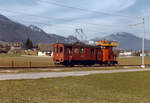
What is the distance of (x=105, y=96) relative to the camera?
1134 cm

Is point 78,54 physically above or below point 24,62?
above

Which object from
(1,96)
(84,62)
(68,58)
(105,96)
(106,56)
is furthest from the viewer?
(106,56)

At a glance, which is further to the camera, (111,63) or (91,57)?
(111,63)

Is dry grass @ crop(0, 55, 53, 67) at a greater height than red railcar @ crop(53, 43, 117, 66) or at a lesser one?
lesser

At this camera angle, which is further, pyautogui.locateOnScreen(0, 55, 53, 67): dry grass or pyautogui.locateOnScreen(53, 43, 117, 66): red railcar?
pyautogui.locateOnScreen(0, 55, 53, 67): dry grass

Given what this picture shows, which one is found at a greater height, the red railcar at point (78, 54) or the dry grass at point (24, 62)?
the red railcar at point (78, 54)

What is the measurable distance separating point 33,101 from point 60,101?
4.14ft

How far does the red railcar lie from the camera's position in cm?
3203

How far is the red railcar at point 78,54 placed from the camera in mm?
32031

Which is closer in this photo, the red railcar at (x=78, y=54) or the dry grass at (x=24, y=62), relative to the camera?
the red railcar at (x=78, y=54)

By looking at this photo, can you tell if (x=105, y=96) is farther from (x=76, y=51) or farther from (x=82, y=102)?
(x=76, y=51)

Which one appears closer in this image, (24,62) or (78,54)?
(78,54)

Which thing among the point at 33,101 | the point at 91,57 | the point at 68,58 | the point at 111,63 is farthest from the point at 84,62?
the point at 33,101

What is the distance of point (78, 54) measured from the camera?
108ft
